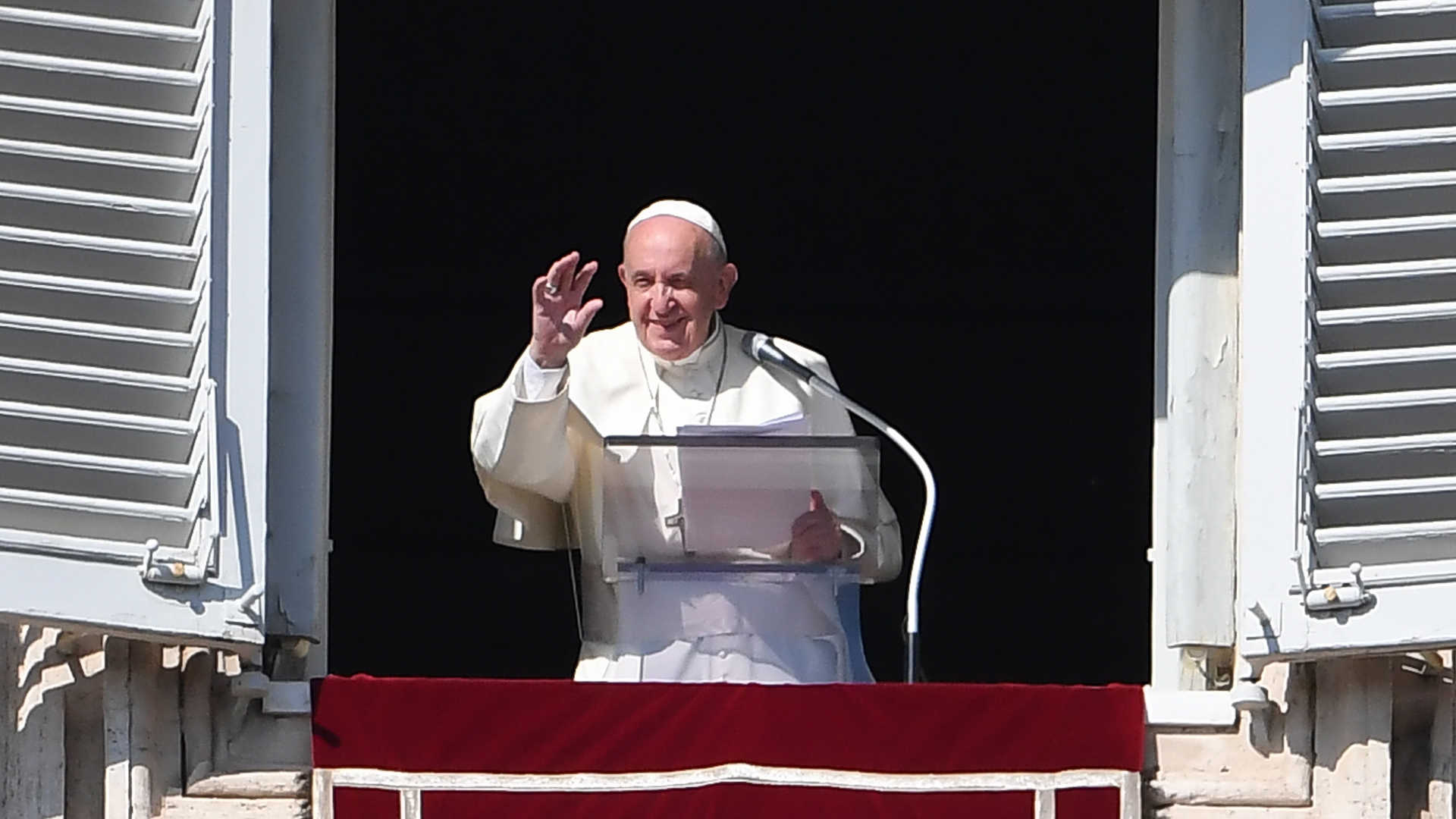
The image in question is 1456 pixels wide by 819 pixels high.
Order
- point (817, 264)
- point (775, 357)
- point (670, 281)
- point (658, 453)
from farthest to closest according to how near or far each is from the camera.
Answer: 1. point (817, 264)
2. point (670, 281)
3. point (775, 357)
4. point (658, 453)

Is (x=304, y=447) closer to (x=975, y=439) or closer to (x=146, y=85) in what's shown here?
(x=146, y=85)

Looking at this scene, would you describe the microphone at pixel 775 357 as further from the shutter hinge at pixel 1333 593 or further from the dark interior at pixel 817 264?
the dark interior at pixel 817 264

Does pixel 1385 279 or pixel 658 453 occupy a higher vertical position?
pixel 1385 279

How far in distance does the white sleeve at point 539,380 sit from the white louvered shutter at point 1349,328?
94 cm

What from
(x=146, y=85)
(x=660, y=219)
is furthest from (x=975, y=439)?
(x=146, y=85)

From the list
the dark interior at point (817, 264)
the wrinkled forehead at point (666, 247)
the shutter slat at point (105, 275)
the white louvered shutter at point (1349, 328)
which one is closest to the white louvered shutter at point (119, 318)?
the shutter slat at point (105, 275)

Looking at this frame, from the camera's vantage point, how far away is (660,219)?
5273 mm

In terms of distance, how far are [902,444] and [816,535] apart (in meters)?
0.17

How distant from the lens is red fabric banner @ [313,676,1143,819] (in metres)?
4.78

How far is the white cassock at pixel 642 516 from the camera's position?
16.3 ft

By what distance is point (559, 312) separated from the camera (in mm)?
4875

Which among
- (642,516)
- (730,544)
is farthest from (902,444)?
(642,516)

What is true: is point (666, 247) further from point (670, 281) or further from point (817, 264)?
point (817, 264)

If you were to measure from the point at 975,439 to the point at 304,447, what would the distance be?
335 cm
